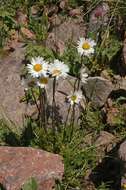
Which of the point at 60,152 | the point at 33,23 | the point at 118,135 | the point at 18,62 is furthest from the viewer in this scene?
the point at 33,23

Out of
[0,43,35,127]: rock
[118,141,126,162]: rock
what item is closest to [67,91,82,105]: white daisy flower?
[118,141,126,162]: rock

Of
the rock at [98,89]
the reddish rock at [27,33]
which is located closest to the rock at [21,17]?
the reddish rock at [27,33]

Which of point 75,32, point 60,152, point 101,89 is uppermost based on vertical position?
point 75,32

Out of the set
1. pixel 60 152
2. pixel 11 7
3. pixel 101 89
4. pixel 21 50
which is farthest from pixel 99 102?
pixel 11 7

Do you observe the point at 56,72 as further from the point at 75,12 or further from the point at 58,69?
the point at 75,12

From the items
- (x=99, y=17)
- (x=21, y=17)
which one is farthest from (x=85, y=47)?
(x=21, y=17)

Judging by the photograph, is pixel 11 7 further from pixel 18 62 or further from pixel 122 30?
pixel 122 30

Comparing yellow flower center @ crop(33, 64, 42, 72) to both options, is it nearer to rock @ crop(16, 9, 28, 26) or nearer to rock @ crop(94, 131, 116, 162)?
rock @ crop(94, 131, 116, 162)
